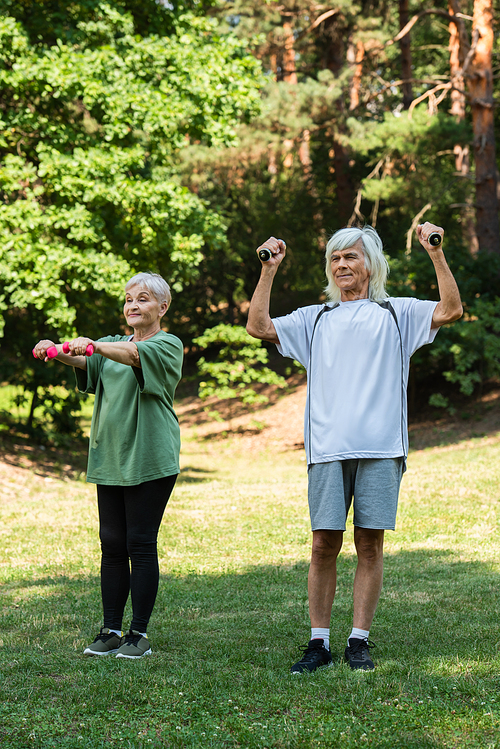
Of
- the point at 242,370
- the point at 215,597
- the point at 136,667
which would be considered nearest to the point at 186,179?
the point at 242,370

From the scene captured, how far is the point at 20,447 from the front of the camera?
13.3 meters

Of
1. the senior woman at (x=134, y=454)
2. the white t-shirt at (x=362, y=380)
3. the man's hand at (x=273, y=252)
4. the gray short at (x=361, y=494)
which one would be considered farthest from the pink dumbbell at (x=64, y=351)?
the gray short at (x=361, y=494)

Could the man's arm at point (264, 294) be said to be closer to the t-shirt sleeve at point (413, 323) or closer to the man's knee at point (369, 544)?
the t-shirt sleeve at point (413, 323)

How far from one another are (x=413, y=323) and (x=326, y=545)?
1.08 meters

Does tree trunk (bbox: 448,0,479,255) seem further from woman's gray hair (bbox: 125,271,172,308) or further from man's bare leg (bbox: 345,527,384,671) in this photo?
man's bare leg (bbox: 345,527,384,671)

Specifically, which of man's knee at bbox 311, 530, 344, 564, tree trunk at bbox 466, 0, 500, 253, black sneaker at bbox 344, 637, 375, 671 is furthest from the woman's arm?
tree trunk at bbox 466, 0, 500, 253

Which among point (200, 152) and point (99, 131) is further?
point (200, 152)

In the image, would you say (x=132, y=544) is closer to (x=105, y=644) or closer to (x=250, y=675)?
(x=105, y=644)

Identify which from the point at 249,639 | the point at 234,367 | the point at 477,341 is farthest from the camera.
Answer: the point at 234,367

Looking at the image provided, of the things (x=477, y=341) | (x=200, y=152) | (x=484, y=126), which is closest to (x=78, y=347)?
(x=477, y=341)

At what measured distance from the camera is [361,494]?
334 centimetres

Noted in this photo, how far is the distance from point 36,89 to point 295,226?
13.9m

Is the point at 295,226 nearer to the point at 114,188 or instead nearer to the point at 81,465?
the point at 81,465

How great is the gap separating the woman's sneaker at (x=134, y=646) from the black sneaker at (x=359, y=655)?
3.22ft
